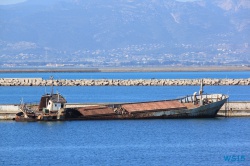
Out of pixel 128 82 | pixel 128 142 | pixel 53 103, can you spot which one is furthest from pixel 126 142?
pixel 128 82

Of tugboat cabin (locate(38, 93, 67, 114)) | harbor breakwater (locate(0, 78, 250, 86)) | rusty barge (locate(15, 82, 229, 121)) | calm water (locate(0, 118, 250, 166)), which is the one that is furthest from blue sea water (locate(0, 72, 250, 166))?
harbor breakwater (locate(0, 78, 250, 86))

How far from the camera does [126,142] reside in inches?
1678

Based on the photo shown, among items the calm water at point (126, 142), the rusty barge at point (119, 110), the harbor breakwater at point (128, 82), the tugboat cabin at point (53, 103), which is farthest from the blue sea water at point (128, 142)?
the harbor breakwater at point (128, 82)

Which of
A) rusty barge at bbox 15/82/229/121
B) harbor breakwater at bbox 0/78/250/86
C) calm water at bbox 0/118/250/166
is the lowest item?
calm water at bbox 0/118/250/166

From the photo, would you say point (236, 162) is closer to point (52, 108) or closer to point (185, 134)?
point (185, 134)

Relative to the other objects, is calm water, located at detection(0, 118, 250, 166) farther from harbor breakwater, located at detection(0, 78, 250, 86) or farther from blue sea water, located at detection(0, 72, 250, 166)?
harbor breakwater, located at detection(0, 78, 250, 86)

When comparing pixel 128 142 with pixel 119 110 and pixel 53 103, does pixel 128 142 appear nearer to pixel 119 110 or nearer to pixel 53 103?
pixel 53 103

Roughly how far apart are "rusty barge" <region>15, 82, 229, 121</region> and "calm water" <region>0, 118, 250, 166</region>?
73 cm

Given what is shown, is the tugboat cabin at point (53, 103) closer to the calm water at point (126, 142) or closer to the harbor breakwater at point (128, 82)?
the calm water at point (126, 142)

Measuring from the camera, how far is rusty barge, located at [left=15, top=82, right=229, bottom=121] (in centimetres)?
5028

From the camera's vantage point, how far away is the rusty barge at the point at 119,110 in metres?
50.3

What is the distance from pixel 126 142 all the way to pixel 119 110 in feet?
30.2

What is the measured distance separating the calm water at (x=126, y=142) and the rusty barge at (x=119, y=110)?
732mm

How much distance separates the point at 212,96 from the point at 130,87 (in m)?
48.5
